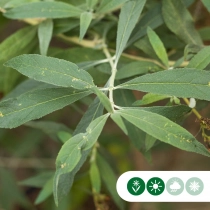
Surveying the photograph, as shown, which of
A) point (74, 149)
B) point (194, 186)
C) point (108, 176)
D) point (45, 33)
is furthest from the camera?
point (108, 176)

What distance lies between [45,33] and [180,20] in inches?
8.6

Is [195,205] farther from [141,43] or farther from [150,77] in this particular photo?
[150,77]

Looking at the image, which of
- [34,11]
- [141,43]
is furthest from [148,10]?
[34,11]

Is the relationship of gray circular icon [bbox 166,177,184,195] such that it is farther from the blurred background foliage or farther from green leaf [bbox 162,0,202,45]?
green leaf [bbox 162,0,202,45]

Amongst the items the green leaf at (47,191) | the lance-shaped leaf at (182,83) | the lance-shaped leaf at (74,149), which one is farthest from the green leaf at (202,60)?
the green leaf at (47,191)

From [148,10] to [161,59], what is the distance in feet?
0.37

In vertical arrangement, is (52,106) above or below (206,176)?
above

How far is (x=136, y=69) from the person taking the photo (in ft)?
2.00

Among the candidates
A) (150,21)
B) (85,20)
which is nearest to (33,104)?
(85,20)

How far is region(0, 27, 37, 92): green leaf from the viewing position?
0.67 meters

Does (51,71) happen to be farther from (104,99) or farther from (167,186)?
(167,186)

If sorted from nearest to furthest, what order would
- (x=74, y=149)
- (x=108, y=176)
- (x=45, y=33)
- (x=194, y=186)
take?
(x=74, y=149) → (x=194, y=186) → (x=45, y=33) → (x=108, y=176)

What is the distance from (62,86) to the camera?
48 centimetres

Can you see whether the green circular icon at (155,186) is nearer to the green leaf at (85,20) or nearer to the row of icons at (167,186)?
the row of icons at (167,186)
